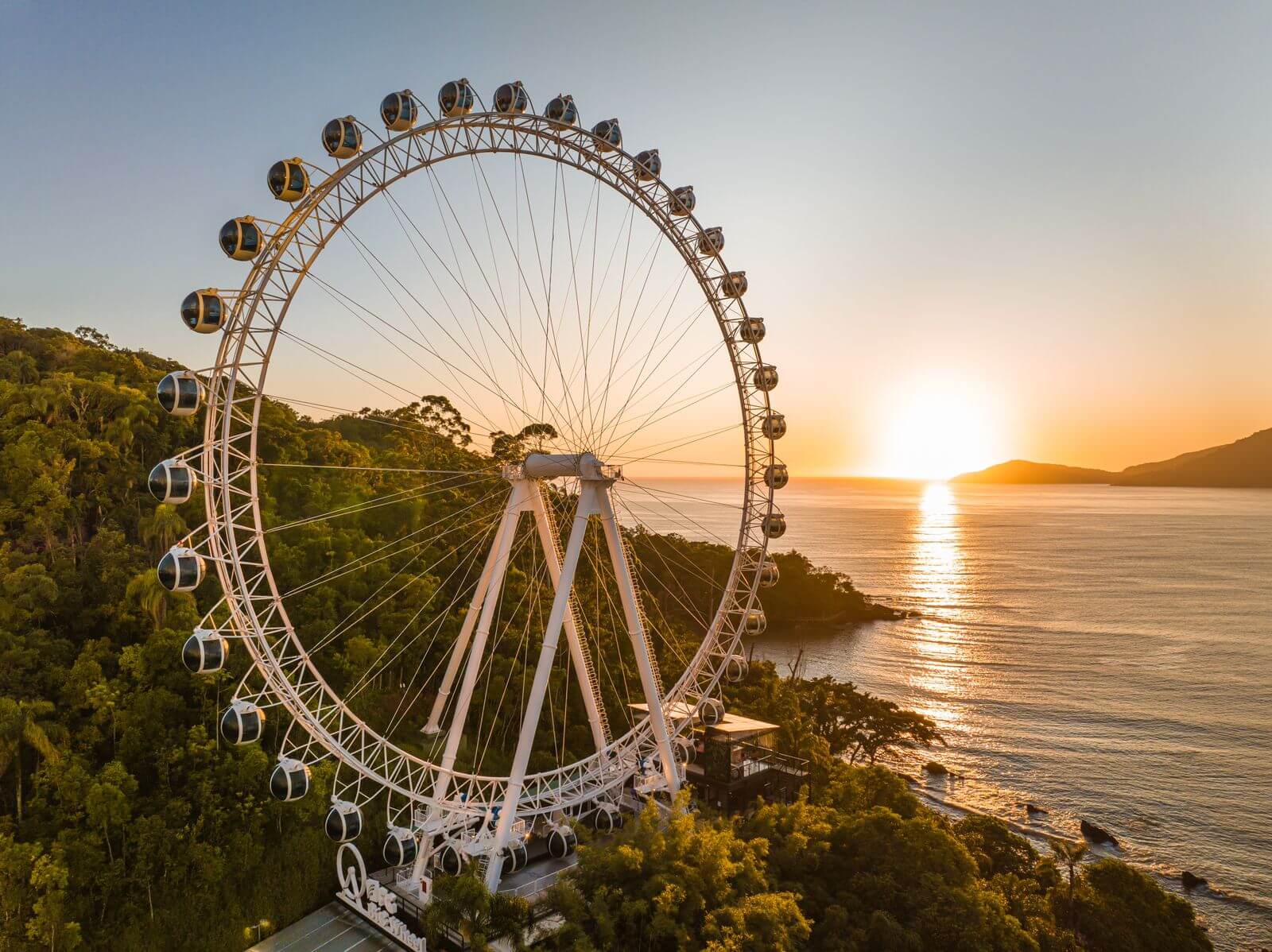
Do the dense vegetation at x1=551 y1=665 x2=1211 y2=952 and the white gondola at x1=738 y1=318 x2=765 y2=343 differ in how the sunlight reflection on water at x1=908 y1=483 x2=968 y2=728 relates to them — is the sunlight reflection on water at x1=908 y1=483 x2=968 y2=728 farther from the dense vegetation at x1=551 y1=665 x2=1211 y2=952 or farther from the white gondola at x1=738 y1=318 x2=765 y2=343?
the white gondola at x1=738 y1=318 x2=765 y2=343

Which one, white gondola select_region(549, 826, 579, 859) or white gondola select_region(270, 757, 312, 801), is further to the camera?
white gondola select_region(549, 826, 579, 859)

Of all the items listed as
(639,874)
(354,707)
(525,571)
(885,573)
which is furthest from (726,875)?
(885,573)

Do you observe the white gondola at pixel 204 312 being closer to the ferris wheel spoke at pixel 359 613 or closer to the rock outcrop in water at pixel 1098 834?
the ferris wheel spoke at pixel 359 613

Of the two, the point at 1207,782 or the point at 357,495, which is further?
the point at 1207,782

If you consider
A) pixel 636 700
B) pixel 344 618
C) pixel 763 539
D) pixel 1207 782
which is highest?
pixel 763 539

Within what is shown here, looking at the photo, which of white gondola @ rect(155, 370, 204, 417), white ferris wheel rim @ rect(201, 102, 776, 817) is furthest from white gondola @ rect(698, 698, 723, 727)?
white gondola @ rect(155, 370, 204, 417)

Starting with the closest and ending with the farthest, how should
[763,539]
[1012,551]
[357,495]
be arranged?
[763,539] → [357,495] → [1012,551]

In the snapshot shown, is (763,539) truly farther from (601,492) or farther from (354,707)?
(354,707)
